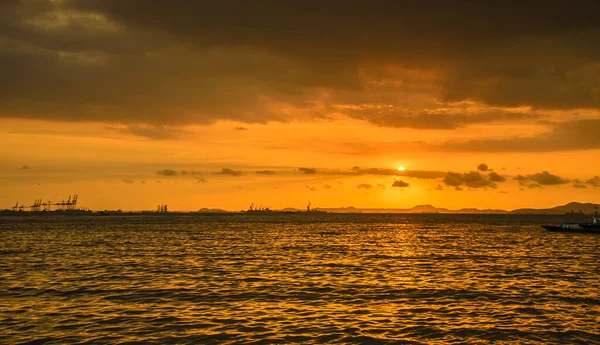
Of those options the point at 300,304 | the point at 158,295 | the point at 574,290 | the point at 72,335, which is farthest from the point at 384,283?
the point at 72,335

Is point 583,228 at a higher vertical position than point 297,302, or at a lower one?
higher

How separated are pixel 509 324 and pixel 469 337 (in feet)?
14.8

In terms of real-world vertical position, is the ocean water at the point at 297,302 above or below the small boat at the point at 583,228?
below

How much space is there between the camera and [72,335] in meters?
26.8

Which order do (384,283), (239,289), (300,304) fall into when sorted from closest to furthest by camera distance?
(300,304)
(239,289)
(384,283)

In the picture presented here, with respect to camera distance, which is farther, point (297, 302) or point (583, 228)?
point (583, 228)

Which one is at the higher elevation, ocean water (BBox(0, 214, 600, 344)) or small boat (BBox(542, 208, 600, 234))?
small boat (BBox(542, 208, 600, 234))

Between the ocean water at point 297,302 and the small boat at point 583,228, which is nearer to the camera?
the ocean water at point 297,302

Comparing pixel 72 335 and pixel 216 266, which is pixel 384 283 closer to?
pixel 216 266

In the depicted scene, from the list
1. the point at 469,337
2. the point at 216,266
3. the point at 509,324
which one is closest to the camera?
the point at 469,337

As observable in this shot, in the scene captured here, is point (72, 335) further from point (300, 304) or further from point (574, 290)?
point (574, 290)

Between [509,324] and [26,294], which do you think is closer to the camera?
[509,324]

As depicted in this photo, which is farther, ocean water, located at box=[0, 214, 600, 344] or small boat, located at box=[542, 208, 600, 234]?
small boat, located at box=[542, 208, 600, 234]

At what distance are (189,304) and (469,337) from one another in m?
18.7
